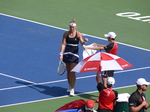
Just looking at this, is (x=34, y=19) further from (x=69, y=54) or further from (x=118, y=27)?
(x=69, y=54)

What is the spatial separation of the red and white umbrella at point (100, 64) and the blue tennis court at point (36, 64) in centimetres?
245

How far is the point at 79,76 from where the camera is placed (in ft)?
61.6

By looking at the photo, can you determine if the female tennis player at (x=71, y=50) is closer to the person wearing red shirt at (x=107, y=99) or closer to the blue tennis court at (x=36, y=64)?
the blue tennis court at (x=36, y=64)

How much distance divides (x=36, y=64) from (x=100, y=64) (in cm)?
510

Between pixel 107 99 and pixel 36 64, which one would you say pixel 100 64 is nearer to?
pixel 107 99

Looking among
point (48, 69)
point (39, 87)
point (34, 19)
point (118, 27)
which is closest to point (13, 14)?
point (34, 19)

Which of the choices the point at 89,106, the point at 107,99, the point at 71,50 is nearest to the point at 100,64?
the point at 107,99

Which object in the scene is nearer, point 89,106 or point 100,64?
point 89,106

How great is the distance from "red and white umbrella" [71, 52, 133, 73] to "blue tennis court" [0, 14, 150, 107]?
2.45 m

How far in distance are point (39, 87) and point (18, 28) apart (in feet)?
21.0

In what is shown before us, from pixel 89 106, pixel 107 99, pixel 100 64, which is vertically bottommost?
pixel 89 106

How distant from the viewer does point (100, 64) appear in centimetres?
1484

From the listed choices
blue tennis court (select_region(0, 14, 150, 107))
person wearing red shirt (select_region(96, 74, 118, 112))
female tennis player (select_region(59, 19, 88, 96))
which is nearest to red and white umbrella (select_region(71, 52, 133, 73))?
person wearing red shirt (select_region(96, 74, 118, 112))

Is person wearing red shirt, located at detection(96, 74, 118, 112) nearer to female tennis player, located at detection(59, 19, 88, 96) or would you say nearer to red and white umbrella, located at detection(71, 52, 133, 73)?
red and white umbrella, located at detection(71, 52, 133, 73)
